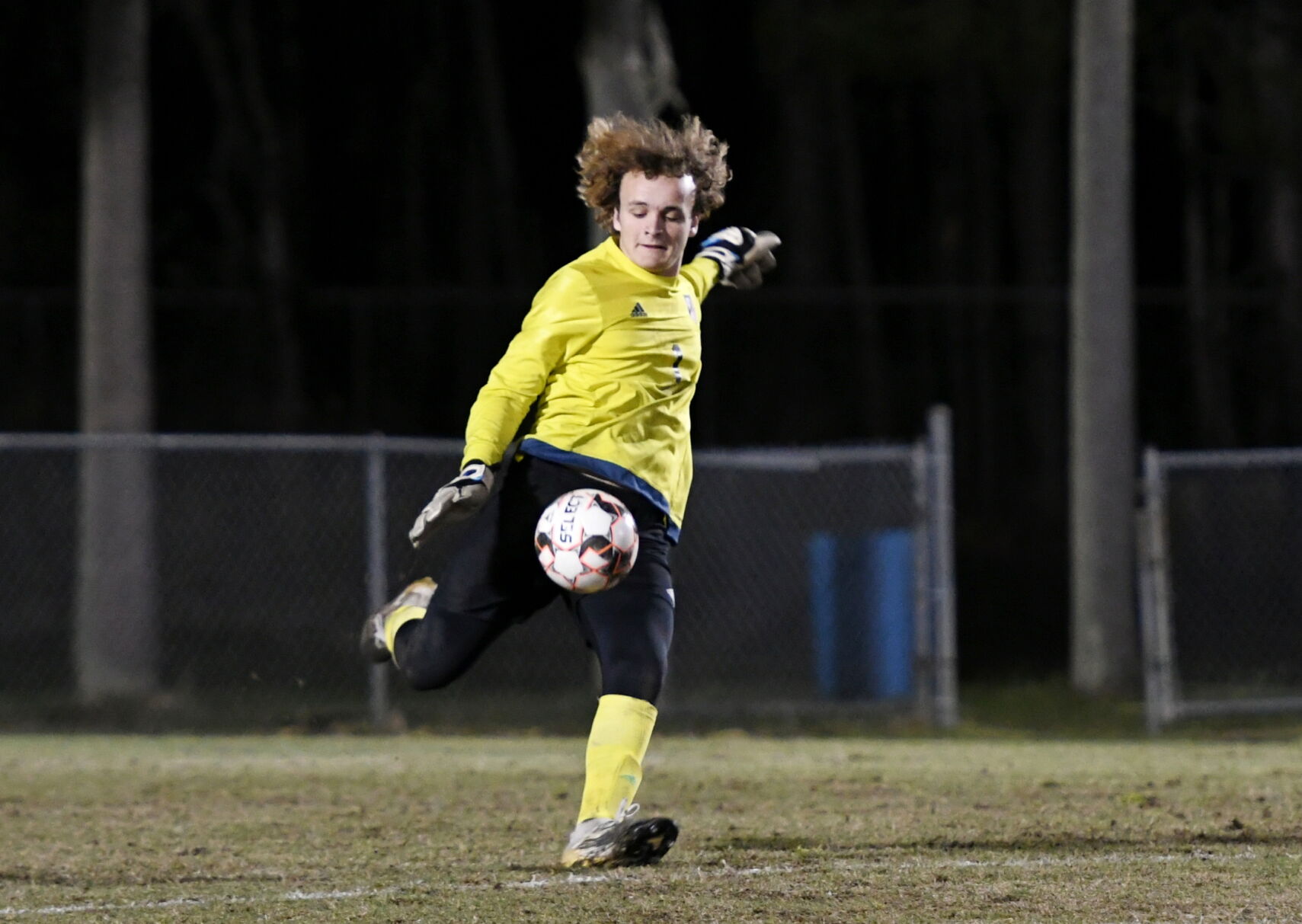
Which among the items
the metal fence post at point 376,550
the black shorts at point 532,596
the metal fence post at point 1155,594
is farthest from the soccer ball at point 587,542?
the metal fence post at point 1155,594

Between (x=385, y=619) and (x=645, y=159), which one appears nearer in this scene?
(x=645, y=159)

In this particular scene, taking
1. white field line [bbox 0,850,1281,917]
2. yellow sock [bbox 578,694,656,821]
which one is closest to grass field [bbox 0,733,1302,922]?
white field line [bbox 0,850,1281,917]

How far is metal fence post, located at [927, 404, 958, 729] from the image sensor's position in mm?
11781

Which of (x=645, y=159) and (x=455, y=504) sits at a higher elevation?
(x=645, y=159)

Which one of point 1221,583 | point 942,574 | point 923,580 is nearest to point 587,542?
point 942,574

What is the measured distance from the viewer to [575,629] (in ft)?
47.8

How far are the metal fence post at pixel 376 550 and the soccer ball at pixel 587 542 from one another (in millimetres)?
5473

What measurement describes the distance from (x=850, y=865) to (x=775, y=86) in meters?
25.5

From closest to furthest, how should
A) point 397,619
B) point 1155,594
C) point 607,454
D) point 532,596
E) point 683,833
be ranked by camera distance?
point 607,454, point 532,596, point 397,619, point 683,833, point 1155,594

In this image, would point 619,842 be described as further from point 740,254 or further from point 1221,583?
point 1221,583

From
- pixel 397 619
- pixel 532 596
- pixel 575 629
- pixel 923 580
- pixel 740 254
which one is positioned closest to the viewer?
pixel 532 596

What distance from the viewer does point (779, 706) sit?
12.3 meters

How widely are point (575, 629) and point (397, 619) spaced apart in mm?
7667

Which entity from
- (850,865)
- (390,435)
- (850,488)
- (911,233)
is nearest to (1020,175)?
(911,233)
